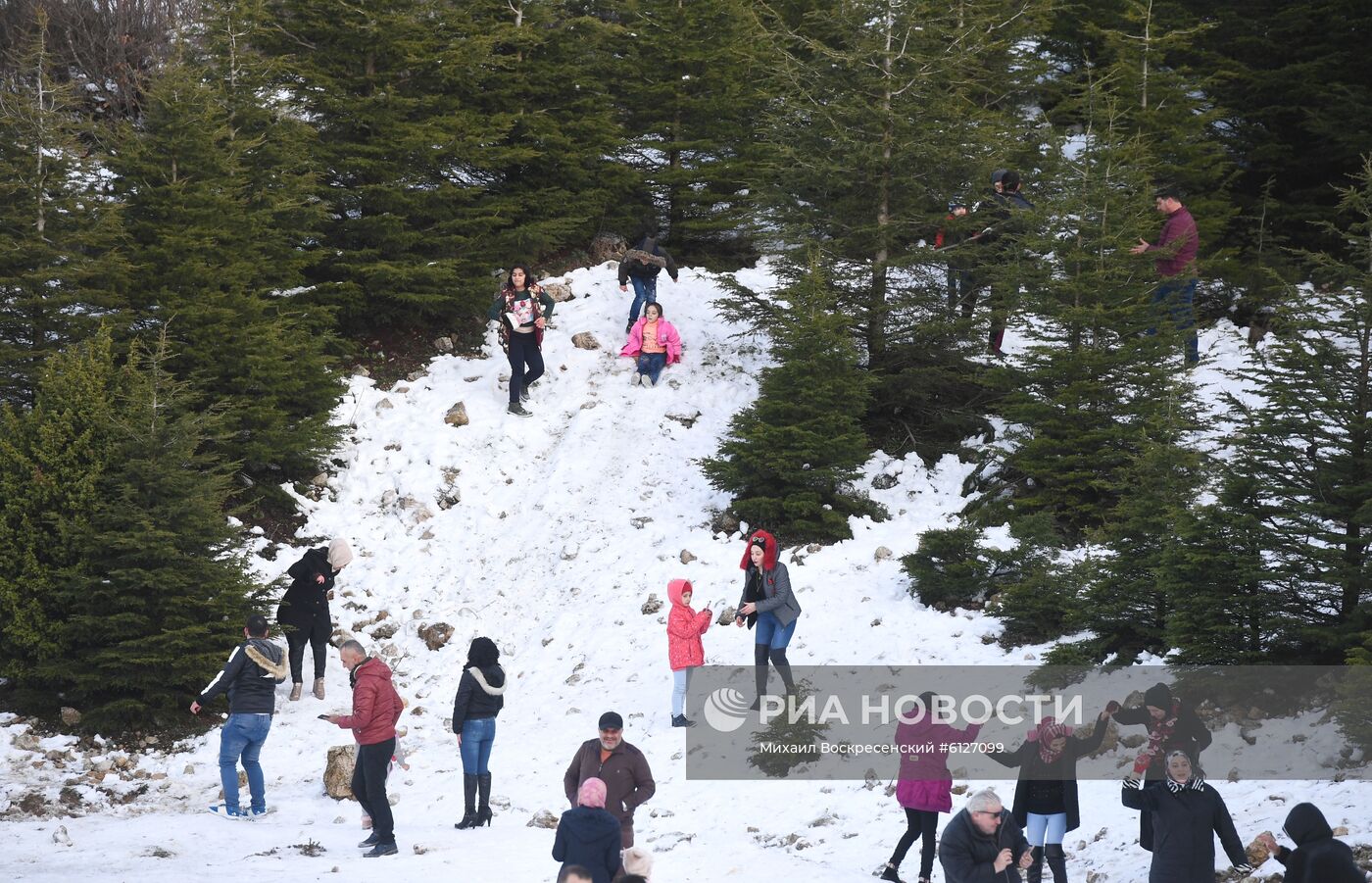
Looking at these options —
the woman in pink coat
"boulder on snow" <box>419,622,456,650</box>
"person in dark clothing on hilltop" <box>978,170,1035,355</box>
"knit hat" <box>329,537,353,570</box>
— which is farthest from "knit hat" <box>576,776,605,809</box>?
"person in dark clothing on hilltop" <box>978,170,1035,355</box>

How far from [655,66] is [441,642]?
45.9 feet

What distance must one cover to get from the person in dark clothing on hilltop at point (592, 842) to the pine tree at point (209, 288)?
1163 centimetres

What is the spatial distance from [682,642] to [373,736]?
12.7ft

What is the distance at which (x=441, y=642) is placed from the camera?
16188 millimetres

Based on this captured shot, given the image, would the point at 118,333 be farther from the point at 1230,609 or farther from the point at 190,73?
the point at 1230,609

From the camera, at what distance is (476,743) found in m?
11.5

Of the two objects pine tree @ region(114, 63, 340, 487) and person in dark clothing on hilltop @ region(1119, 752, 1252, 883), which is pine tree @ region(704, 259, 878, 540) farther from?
person in dark clothing on hilltop @ region(1119, 752, 1252, 883)

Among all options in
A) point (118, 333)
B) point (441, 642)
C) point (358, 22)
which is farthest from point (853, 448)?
point (358, 22)

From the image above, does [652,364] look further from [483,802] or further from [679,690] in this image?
[483,802]

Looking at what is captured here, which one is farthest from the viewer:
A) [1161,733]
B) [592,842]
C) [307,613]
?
[307,613]

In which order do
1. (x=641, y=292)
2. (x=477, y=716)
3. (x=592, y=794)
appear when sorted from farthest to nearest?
(x=641, y=292) → (x=477, y=716) → (x=592, y=794)

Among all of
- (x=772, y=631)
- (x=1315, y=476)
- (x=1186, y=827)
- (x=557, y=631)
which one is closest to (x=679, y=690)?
(x=772, y=631)

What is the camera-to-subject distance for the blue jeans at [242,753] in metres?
12.0

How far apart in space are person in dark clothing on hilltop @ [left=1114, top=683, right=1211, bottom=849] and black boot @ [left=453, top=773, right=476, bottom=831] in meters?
6.01
